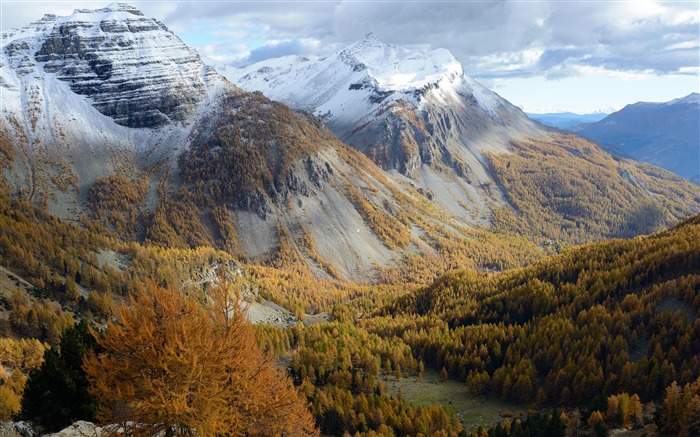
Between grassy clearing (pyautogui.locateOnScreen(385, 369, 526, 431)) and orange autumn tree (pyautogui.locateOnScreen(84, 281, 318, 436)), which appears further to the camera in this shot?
grassy clearing (pyautogui.locateOnScreen(385, 369, 526, 431))

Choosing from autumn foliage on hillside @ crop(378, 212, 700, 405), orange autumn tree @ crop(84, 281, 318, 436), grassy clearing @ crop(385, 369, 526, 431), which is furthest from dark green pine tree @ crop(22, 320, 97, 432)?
autumn foliage on hillside @ crop(378, 212, 700, 405)

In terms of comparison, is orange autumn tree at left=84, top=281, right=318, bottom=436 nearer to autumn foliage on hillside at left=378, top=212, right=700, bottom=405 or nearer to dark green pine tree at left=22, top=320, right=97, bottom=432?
dark green pine tree at left=22, top=320, right=97, bottom=432

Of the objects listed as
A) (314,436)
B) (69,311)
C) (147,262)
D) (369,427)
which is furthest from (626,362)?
(147,262)

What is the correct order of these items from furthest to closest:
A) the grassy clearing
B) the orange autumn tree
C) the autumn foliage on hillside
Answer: the autumn foliage on hillside, the grassy clearing, the orange autumn tree

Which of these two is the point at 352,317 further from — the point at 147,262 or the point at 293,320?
the point at 147,262

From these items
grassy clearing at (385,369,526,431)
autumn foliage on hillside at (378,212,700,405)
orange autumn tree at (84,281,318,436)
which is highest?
orange autumn tree at (84,281,318,436)

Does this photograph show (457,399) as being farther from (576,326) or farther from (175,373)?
(175,373)
